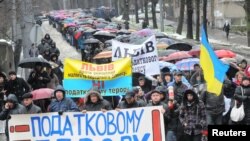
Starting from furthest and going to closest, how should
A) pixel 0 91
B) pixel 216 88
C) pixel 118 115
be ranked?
pixel 0 91 < pixel 118 115 < pixel 216 88

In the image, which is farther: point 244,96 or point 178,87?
point 178,87

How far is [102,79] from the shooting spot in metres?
11.0

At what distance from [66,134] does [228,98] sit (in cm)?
308

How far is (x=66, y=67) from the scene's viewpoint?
1126 cm

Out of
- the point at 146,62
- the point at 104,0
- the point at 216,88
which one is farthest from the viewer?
the point at 104,0

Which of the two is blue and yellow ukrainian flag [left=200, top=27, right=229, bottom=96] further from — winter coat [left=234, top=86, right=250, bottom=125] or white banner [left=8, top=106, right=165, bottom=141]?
winter coat [left=234, top=86, right=250, bottom=125]

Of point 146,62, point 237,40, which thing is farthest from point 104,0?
point 146,62

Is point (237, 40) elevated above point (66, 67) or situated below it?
below

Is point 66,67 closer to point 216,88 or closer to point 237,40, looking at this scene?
point 216,88

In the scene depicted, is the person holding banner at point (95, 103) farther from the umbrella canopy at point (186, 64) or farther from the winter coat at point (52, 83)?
the umbrella canopy at point (186, 64)

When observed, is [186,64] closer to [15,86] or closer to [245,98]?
[15,86]

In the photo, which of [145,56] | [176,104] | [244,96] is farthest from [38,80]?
[244,96]

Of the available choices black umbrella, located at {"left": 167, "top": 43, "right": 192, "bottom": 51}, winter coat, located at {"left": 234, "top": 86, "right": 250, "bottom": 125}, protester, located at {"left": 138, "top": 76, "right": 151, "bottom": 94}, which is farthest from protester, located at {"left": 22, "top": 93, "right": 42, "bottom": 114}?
black umbrella, located at {"left": 167, "top": 43, "right": 192, "bottom": 51}

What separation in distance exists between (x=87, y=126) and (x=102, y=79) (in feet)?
5.25
